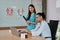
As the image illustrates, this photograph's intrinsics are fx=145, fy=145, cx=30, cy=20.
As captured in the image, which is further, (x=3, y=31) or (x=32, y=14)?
(x=3, y=31)

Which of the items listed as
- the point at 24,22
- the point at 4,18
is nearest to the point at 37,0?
the point at 24,22

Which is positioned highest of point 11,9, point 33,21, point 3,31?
point 11,9

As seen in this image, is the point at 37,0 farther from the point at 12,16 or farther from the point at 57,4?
the point at 12,16

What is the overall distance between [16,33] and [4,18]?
1440 millimetres

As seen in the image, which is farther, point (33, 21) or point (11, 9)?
point (11, 9)

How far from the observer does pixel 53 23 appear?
10.2 feet

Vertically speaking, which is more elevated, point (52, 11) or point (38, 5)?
point (38, 5)

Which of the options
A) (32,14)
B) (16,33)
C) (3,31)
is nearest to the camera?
(16,33)

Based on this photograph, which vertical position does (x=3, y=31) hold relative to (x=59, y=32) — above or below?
below

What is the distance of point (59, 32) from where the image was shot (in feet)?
4.12

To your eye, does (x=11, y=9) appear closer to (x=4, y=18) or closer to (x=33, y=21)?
(x=4, y=18)

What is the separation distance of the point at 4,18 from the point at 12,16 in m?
0.25

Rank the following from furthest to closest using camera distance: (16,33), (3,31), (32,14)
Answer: (3,31), (32,14), (16,33)

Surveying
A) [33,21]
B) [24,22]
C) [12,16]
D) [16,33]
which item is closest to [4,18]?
[12,16]
